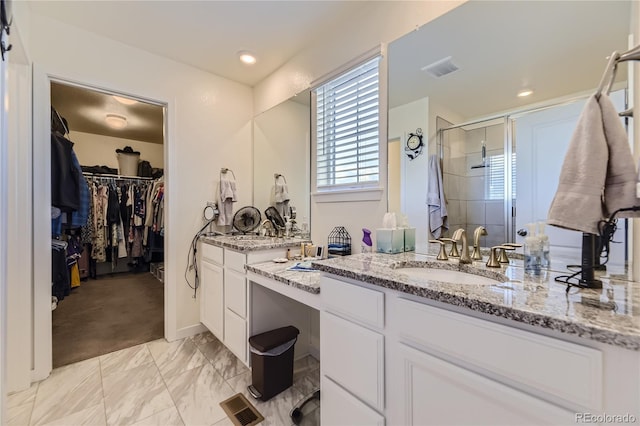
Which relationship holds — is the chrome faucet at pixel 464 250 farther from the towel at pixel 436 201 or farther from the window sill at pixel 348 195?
the window sill at pixel 348 195

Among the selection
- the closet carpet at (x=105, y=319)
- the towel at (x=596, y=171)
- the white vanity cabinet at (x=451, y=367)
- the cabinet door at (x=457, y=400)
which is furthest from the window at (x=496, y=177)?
the closet carpet at (x=105, y=319)

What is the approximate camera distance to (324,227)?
84.0 inches

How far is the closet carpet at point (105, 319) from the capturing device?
7.51 ft

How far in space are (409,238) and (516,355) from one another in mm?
916

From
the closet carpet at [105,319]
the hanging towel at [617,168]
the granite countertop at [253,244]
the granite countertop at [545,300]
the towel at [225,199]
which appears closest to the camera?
the granite countertop at [545,300]

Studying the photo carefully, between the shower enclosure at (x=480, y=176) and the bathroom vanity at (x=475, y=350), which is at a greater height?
the shower enclosure at (x=480, y=176)

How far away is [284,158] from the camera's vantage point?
255 centimetres

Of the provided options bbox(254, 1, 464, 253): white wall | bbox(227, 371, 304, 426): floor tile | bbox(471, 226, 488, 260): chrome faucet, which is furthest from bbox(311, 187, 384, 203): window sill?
bbox(227, 371, 304, 426): floor tile

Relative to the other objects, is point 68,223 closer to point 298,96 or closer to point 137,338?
point 137,338

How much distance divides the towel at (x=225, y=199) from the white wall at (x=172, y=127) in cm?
10

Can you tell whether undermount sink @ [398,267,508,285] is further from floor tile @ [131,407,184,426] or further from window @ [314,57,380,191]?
floor tile @ [131,407,184,426]

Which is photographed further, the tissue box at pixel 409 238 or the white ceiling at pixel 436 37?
the tissue box at pixel 409 238

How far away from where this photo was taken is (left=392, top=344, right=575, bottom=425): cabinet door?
65 cm

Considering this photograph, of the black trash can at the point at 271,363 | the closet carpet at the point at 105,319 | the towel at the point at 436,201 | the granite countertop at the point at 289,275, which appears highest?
the towel at the point at 436,201
